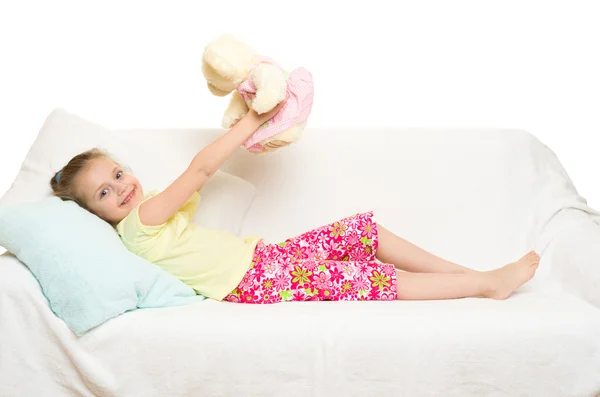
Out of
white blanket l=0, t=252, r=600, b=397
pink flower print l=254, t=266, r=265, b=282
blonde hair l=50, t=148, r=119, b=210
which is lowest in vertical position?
white blanket l=0, t=252, r=600, b=397

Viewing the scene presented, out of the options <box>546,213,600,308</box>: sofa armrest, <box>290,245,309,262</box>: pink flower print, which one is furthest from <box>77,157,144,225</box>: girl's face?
<box>546,213,600,308</box>: sofa armrest

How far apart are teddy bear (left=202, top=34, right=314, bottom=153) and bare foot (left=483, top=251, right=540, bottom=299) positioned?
807 mm

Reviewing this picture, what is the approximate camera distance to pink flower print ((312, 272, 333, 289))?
9.02 ft

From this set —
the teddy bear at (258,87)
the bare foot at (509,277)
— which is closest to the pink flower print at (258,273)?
the teddy bear at (258,87)

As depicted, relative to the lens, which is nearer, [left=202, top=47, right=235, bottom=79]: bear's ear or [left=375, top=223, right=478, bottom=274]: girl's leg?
[left=202, top=47, right=235, bottom=79]: bear's ear

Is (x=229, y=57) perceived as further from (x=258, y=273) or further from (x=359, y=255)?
(x=359, y=255)

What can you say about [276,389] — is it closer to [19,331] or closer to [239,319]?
[239,319]

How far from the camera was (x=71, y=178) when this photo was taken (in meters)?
2.81

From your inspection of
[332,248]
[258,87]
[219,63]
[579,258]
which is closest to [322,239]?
[332,248]

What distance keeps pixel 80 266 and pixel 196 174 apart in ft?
1.66

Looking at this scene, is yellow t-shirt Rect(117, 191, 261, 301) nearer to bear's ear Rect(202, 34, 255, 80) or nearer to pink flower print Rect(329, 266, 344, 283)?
pink flower print Rect(329, 266, 344, 283)

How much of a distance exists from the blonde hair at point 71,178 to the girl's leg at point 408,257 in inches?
39.8

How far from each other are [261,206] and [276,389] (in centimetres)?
105

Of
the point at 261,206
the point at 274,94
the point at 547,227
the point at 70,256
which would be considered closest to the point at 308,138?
the point at 261,206
